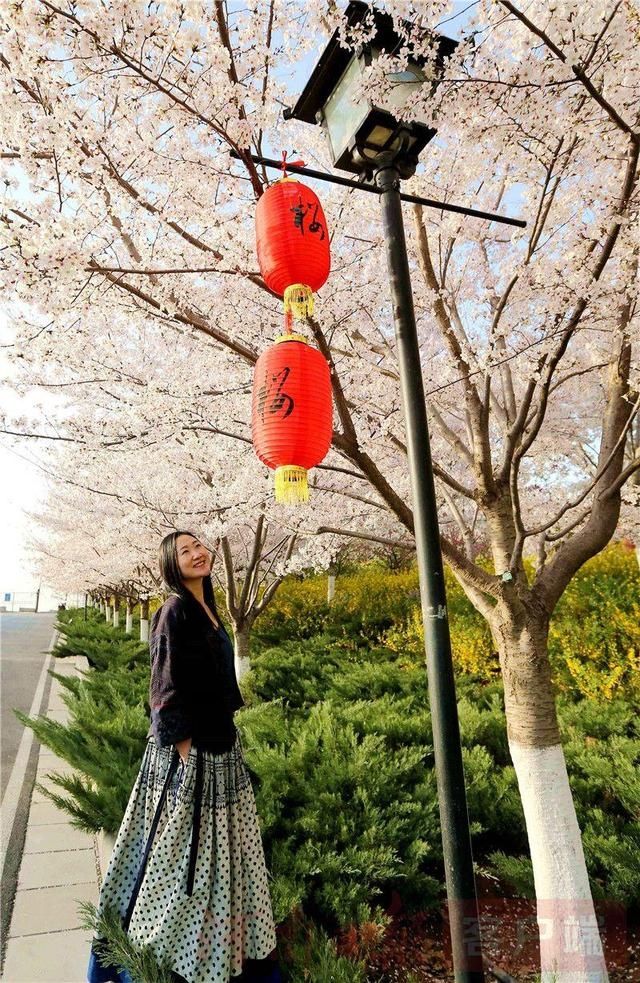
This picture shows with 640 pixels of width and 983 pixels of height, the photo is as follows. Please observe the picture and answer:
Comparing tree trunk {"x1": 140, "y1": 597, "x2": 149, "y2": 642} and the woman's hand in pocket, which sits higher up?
tree trunk {"x1": 140, "y1": 597, "x2": 149, "y2": 642}

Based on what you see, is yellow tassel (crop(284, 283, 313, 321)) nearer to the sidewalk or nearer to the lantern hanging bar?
the lantern hanging bar

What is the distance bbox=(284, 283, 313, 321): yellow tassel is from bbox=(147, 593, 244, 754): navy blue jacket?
1492 mm

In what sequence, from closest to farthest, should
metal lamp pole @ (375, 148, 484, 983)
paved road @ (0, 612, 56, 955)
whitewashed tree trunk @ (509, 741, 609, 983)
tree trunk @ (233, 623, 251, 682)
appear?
1. metal lamp pole @ (375, 148, 484, 983)
2. whitewashed tree trunk @ (509, 741, 609, 983)
3. paved road @ (0, 612, 56, 955)
4. tree trunk @ (233, 623, 251, 682)

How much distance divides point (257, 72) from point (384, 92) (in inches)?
38.2

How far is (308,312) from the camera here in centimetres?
267

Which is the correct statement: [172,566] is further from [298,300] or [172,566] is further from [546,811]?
[546,811]

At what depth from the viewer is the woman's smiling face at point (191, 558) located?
2.79 meters

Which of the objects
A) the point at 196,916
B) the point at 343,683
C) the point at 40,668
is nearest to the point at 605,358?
A: the point at 196,916

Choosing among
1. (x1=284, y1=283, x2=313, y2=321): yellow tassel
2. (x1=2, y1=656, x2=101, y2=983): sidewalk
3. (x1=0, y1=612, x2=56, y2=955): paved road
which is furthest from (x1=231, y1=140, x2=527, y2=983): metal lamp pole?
(x1=0, y1=612, x2=56, y2=955): paved road

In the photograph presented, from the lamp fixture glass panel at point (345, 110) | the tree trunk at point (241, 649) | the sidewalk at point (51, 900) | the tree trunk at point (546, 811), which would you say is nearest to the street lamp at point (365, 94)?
the lamp fixture glass panel at point (345, 110)

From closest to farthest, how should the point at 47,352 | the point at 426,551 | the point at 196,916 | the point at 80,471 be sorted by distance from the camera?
the point at 426,551
the point at 196,916
the point at 47,352
the point at 80,471

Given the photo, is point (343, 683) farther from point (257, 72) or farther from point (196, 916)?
point (257, 72)

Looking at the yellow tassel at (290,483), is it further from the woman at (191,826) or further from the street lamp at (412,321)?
the street lamp at (412,321)

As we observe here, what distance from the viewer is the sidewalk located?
2.89 meters
